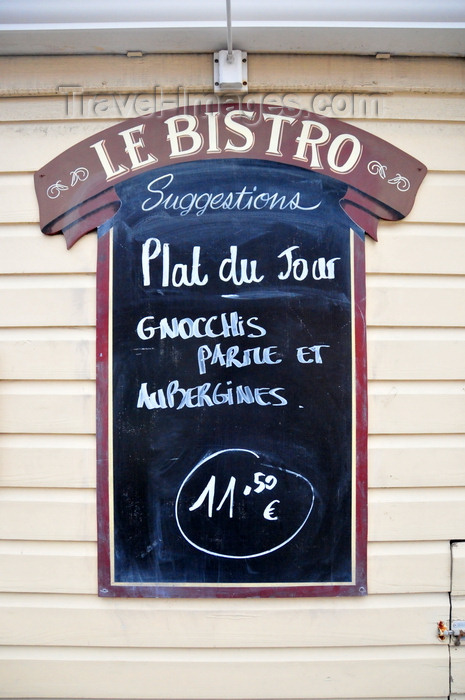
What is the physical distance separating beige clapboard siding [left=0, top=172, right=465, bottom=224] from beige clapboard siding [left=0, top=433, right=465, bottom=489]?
1079 millimetres

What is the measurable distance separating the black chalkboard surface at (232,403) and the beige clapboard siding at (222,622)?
9 centimetres

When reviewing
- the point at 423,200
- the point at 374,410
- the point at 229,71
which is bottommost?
the point at 374,410

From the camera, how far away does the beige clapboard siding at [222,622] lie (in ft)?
8.81

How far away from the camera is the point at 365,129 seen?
9.08 feet

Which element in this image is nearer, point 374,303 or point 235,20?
point 235,20

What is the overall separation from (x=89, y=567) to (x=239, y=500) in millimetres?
793

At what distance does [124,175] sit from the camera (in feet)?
9.00

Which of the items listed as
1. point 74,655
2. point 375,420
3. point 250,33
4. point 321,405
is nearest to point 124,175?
point 250,33

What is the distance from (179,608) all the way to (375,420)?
1.31 meters

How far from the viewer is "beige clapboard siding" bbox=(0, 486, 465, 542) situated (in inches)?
106

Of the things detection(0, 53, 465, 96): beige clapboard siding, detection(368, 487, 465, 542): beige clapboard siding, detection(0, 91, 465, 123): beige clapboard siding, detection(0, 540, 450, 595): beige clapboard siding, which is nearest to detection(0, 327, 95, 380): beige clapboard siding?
detection(0, 540, 450, 595): beige clapboard siding

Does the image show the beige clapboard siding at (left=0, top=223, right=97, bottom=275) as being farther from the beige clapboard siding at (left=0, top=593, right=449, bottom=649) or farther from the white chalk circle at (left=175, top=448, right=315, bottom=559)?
the beige clapboard siding at (left=0, top=593, right=449, bottom=649)

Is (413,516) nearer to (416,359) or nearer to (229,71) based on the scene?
(416,359)

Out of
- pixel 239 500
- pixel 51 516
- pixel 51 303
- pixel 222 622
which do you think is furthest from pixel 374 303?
pixel 51 516
